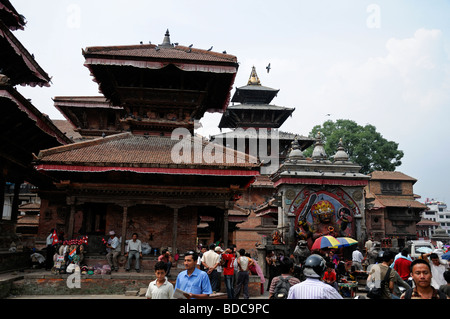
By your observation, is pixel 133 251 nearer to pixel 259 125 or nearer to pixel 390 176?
pixel 259 125

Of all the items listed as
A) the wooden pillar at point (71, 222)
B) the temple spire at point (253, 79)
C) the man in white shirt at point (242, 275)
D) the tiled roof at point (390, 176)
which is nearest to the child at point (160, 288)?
the man in white shirt at point (242, 275)

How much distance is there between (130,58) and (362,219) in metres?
16.7

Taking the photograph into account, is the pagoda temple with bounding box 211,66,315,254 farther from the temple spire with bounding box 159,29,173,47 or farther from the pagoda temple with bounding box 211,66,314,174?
the temple spire with bounding box 159,29,173,47

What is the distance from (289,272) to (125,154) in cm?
1036

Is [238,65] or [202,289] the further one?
[238,65]

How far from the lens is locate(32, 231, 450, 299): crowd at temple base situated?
423cm

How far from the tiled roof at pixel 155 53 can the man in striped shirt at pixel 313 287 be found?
43.7 feet

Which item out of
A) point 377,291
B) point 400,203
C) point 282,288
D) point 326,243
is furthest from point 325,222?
point 400,203

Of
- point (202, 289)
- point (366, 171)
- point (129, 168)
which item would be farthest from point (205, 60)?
point (366, 171)

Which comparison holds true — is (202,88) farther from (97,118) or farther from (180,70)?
(97,118)

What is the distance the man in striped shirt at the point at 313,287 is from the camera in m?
3.76

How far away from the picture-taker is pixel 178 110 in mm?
17234

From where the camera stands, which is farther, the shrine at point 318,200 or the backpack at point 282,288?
the shrine at point 318,200

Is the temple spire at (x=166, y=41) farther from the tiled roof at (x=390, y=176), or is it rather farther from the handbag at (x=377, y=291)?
the tiled roof at (x=390, y=176)
